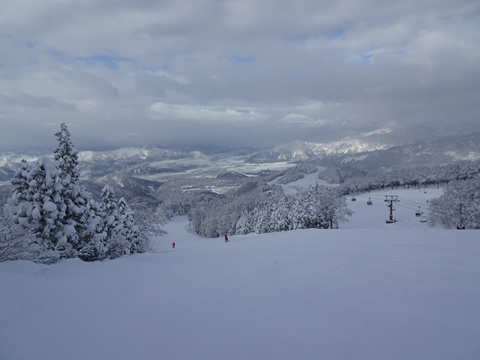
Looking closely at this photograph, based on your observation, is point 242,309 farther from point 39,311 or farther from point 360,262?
point 360,262

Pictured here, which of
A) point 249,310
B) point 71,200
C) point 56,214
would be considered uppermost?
point 71,200

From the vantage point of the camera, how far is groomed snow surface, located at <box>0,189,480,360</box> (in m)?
4.58

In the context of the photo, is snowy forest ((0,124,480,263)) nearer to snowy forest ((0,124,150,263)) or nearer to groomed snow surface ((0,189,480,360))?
snowy forest ((0,124,150,263))

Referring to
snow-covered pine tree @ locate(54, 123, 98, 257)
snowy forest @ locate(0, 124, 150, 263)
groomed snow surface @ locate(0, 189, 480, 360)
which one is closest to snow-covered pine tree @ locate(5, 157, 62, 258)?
snowy forest @ locate(0, 124, 150, 263)

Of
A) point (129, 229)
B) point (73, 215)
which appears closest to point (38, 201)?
point (73, 215)

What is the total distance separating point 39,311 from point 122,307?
1924mm

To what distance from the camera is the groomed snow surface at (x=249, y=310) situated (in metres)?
4.58

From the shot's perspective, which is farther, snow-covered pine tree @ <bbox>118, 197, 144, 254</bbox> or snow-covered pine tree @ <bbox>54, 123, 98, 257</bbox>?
snow-covered pine tree @ <bbox>118, 197, 144, 254</bbox>

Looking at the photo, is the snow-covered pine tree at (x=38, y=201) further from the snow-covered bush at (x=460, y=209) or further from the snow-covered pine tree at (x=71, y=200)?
the snow-covered bush at (x=460, y=209)

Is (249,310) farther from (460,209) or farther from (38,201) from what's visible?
(460,209)

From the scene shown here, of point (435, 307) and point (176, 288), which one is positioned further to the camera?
point (176, 288)

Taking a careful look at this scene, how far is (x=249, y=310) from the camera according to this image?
609 cm

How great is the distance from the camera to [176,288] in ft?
25.5

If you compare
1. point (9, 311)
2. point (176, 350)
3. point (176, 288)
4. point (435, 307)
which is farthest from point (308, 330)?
point (9, 311)
